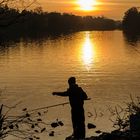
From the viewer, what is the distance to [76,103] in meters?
12.3

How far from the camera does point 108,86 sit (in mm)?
33000

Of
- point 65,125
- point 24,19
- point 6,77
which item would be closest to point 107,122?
point 65,125

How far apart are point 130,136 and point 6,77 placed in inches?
1222

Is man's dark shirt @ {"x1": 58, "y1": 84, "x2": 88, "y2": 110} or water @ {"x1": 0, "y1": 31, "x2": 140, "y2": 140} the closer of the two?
man's dark shirt @ {"x1": 58, "y1": 84, "x2": 88, "y2": 110}

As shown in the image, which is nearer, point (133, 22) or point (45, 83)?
point (45, 83)

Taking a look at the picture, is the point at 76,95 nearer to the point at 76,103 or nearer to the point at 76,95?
the point at 76,95

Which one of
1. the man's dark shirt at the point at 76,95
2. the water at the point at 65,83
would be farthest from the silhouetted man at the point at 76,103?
the water at the point at 65,83

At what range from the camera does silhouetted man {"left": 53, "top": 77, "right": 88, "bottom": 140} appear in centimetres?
1213

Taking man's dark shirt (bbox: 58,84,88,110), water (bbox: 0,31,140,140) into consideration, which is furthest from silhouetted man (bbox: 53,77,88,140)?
water (bbox: 0,31,140,140)

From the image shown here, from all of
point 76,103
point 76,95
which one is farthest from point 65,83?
point 76,95

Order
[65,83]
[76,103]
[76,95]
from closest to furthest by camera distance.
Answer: [76,95]
[76,103]
[65,83]

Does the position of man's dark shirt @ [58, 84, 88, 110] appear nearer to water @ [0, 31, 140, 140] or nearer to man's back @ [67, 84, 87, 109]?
man's back @ [67, 84, 87, 109]

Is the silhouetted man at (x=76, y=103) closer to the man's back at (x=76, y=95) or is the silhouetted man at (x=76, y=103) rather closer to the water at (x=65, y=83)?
the man's back at (x=76, y=95)

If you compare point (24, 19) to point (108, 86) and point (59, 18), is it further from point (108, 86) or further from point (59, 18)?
point (59, 18)
